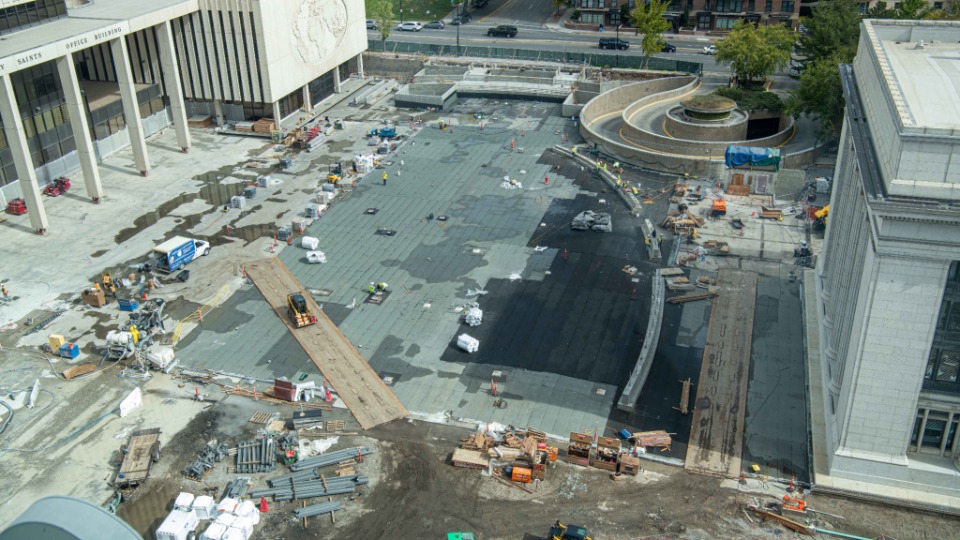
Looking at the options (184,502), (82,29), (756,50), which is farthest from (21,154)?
(756,50)

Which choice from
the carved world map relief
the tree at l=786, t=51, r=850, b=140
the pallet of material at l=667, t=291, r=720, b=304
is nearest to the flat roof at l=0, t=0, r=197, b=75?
the carved world map relief

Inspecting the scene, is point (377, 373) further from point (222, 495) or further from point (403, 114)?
point (403, 114)

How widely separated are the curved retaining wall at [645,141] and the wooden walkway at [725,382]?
21.4 meters

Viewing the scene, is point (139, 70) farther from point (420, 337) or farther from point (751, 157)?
point (751, 157)

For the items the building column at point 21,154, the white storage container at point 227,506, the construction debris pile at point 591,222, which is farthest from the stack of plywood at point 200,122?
the white storage container at point 227,506

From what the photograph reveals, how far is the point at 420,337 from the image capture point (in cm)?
5897

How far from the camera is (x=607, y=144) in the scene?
299 ft

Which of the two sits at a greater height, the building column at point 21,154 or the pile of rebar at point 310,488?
the building column at point 21,154

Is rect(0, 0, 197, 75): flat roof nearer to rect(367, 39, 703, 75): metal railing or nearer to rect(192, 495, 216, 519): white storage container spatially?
rect(367, 39, 703, 75): metal railing

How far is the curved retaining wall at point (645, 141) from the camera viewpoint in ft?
282

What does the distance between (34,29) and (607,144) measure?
55.9 meters

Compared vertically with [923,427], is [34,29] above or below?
above

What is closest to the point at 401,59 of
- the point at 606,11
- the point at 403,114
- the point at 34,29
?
the point at 403,114

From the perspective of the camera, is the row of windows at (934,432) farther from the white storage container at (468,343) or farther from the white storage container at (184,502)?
the white storage container at (184,502)
